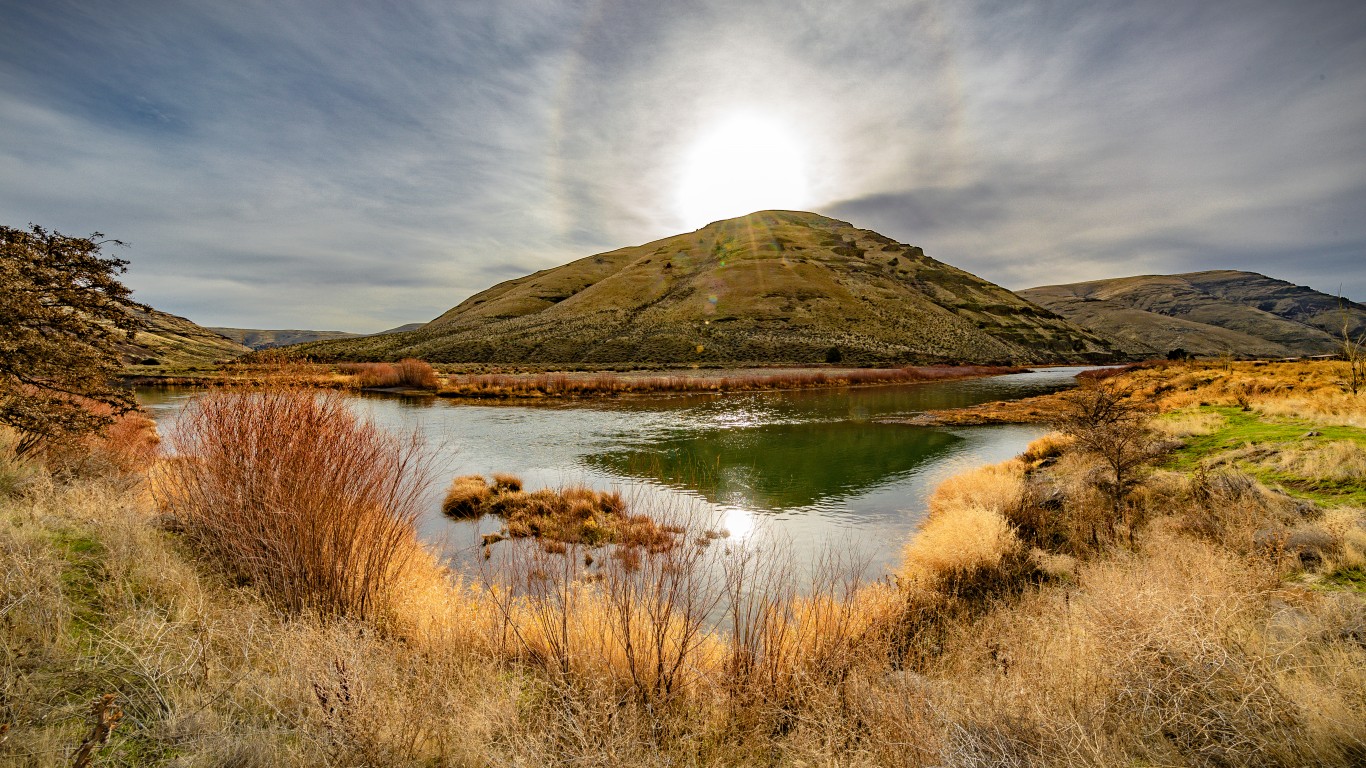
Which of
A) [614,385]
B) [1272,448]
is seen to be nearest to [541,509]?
[1272,448]

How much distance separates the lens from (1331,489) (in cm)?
987

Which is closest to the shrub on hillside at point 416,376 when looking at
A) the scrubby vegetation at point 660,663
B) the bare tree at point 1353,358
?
the scrubby vegetation at point 660,663

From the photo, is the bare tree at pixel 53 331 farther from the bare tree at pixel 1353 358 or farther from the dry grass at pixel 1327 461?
the bare tree at pixel 1353 358

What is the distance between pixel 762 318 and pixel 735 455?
73.2 meters

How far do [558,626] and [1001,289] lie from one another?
171 metres

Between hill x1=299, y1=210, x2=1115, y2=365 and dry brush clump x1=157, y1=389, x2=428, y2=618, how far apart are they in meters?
70.2

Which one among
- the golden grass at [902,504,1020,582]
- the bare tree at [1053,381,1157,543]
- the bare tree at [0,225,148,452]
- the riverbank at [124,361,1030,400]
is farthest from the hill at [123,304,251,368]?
the bare tree at [1053,381,1157,543]

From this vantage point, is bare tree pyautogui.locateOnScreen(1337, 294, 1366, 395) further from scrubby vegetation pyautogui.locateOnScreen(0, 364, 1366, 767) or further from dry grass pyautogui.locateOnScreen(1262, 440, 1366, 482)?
scrubby vegetation pyautogui.locateOnScreen(0, 364, 1366, 767)

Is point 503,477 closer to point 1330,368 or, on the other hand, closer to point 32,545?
point 32,545

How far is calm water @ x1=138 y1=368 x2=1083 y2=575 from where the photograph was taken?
47.9 feet

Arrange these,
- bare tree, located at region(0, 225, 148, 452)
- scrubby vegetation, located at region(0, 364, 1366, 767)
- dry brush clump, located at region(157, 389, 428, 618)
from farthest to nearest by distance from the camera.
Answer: bare tree, located at region(0, 225, 148, 452)
dry brush clump, located at region(157, 389, 428, 618)
scrubby vegetation, located at region(0, 364, 1366, 767)

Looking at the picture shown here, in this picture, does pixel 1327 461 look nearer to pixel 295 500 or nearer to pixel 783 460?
pixel 783 460

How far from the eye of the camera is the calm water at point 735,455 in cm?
1460

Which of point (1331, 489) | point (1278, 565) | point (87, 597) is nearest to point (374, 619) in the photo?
point (87, 597)
